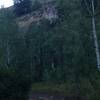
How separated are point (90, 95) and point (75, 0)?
665 inches

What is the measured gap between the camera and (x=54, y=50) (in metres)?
42.6

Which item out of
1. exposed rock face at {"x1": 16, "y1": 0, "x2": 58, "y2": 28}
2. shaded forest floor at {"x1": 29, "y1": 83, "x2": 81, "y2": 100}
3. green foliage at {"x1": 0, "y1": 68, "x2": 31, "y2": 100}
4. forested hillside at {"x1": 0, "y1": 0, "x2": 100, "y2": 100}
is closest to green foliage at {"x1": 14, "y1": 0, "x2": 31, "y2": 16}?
forested hillside at {"x1": 0, "y1": 0, "x2": 100, "y2": 100}

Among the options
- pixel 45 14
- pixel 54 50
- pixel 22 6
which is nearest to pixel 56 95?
pixel 54 50

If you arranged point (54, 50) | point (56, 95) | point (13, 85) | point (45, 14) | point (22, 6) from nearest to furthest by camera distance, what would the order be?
1. point (13, 85)
2. point (56, 95)
3. point (54, 50)
4. point (45, 14)
5. point (22, 6)

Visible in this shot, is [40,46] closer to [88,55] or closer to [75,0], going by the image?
[75,0]

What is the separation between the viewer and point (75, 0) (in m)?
30.2

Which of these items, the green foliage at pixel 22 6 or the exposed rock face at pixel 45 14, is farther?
the green foliage at pixel 22 6

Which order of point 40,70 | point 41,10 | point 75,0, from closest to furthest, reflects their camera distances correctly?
point 75,0 → point 40,70 → point 41,10

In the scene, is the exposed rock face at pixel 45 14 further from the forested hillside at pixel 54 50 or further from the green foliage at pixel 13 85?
the green foliage at pixel 13 85

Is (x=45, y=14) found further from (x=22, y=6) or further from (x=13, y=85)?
(x=13, y=85)

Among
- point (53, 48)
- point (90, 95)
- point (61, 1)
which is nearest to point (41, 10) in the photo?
point (53, 48)

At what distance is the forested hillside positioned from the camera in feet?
46.3

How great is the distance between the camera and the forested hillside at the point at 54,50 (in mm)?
14109

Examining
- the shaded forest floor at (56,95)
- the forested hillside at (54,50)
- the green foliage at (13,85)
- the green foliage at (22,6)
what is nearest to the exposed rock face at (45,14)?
the forested hillside at (54,50)
